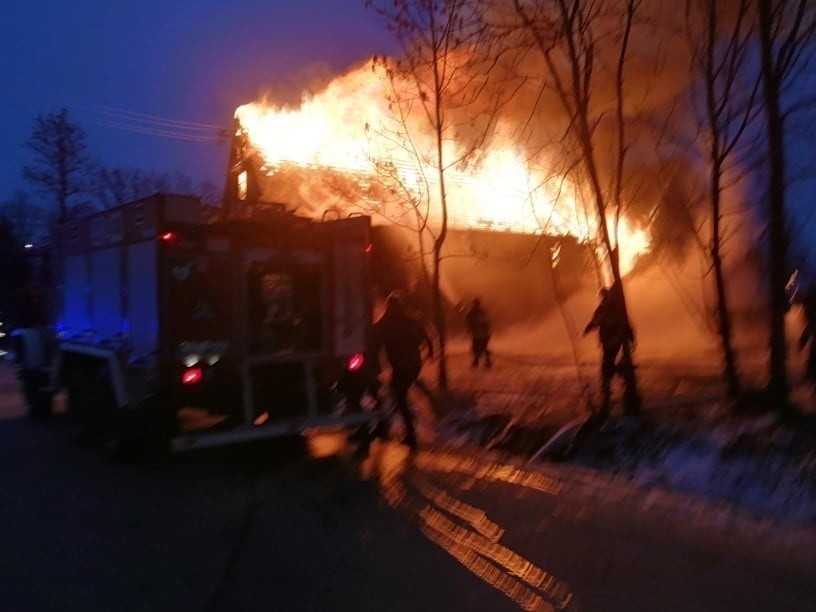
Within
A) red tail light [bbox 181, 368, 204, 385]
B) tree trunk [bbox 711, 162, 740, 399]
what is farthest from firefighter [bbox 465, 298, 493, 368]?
red tail light [bbox 181, 368, 204, 385]

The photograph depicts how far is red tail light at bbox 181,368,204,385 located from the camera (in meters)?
7.59

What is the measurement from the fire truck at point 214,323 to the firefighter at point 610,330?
9.34 feet

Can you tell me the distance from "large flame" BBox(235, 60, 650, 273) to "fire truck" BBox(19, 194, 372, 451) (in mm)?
4033

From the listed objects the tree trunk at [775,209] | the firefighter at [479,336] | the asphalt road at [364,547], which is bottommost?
the asphalt road at [364,547]

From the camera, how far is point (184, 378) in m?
7.59

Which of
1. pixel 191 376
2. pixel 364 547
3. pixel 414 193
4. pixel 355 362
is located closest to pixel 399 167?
pixel 414 193

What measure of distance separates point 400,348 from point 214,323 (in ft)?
7.54

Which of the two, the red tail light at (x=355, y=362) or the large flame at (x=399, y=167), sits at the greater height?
the large flame at (x=399, y=167)

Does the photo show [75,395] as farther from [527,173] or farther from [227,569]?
[527,173]

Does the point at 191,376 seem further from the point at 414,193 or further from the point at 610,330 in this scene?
the point at 414,193

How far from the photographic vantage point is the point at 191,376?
25.0 ft

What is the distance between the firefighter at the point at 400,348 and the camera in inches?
365

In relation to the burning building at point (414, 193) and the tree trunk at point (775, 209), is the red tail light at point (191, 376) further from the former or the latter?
the tree trunk at point (775, 209)

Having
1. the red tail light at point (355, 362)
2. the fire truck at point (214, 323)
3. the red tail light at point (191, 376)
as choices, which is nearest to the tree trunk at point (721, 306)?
the fire truck at point (214, 323)
